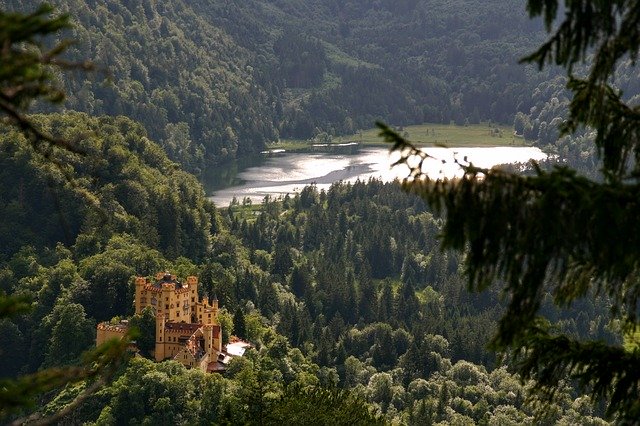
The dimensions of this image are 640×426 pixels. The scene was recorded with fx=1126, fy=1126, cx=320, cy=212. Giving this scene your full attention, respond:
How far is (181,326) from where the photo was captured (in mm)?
89375

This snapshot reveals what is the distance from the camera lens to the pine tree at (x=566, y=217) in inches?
594

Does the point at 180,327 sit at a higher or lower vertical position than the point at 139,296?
lower

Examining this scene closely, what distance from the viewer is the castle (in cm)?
8894

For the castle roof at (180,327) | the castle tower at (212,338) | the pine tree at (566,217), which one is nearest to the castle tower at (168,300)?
the castle roof at (180,327)

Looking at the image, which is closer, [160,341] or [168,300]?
[160,341]

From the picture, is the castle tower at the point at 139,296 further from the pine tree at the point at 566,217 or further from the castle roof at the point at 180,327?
the pine tree at the point at 566,217

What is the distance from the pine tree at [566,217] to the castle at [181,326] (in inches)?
2803

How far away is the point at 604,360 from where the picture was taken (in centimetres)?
1719

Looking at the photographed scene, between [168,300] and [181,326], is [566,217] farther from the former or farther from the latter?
[168,300]

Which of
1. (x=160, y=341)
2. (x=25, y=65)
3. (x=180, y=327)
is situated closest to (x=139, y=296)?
(x=160, y=341)

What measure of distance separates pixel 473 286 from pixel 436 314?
136785 mm

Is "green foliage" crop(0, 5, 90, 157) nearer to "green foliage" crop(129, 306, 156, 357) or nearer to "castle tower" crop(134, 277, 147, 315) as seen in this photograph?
"green foliage" crop(129, 306, 156, 357)

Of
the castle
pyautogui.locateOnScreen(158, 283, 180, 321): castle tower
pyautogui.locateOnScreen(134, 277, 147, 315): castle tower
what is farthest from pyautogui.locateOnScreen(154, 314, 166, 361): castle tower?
pyautogui.locateOnScreen(134, 277, 147, 315): castle tower

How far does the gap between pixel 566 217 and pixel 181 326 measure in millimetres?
76122
